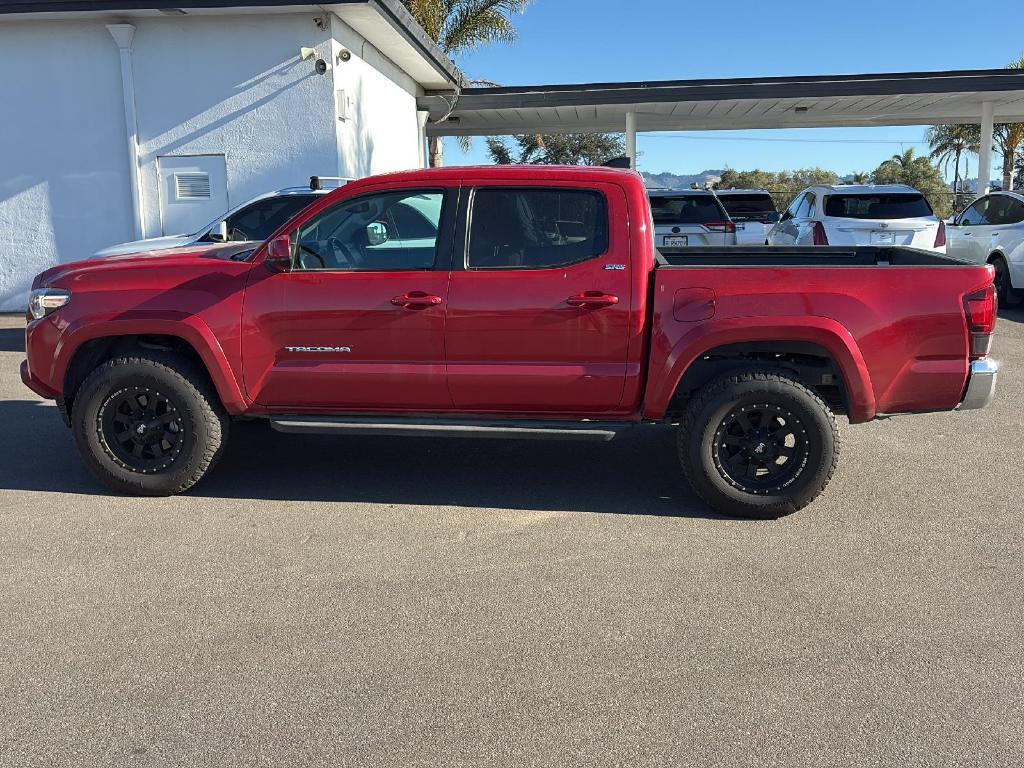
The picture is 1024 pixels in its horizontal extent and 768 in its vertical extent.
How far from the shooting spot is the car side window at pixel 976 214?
13897mm

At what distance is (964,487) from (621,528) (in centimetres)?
223

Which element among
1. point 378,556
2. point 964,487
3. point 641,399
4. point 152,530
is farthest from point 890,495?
point 152,530

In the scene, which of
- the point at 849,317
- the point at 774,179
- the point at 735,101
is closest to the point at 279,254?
the point at 849,317

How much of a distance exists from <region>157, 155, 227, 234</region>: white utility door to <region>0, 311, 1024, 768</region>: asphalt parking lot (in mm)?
8091

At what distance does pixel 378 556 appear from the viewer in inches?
183

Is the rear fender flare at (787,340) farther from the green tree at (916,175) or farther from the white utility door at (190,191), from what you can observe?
the green tree at (916,175)

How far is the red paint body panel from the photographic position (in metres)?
4.89

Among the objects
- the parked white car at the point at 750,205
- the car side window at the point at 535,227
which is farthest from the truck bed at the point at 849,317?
the parked white car at the point at 750,205

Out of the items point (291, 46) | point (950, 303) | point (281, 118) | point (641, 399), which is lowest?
point (641, 399)

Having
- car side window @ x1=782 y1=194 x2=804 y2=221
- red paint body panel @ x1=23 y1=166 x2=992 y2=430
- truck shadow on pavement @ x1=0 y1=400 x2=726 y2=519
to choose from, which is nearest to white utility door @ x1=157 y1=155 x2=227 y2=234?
truck shadow on pavement @ x1=0 y1=400 x2=726 y2=519

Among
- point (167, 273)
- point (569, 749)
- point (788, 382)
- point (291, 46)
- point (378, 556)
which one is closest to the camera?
point (569, 749)

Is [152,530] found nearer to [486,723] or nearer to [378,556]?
[378,556]

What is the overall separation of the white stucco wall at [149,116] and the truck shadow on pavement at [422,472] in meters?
7.20

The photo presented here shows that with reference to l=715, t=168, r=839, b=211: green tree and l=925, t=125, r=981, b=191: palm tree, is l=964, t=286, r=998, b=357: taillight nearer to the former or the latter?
l=925, t=125, r=981, b=191: palm tree
